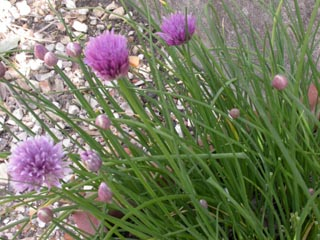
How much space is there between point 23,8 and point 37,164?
161 centimetres

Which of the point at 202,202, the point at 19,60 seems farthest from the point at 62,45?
the point at 202,202

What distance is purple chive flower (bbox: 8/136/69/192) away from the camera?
68 centimetres

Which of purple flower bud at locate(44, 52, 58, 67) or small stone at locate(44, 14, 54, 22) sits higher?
small stone at locate(44, 14, 54, 22)

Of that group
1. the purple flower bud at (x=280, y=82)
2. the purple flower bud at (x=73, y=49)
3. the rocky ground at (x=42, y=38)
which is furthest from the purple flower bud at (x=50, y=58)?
the rocky ground at (x=42, y=38)

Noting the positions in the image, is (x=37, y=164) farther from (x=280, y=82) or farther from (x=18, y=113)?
(x=18, y=113)

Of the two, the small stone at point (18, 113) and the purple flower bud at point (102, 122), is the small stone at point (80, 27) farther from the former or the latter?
the purple flower bud at point (102, 122)

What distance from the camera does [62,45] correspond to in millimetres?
2021

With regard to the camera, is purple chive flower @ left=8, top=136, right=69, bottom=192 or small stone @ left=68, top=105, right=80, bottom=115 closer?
purple chive flower @ left=8, top=136, right=69, bottom=192

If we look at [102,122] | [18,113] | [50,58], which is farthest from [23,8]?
[102,122]

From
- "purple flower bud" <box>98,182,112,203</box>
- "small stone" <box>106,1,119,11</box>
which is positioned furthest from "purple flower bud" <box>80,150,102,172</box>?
"small stone" <box>106,1,119,11</box>

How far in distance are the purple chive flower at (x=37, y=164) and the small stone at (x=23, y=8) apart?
1538 millimetres

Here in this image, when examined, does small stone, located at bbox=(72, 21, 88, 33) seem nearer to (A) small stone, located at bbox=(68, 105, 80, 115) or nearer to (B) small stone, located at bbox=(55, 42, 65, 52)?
(B) small stone, located at bbox=(55, 42, 65, 52)

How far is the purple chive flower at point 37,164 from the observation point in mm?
676

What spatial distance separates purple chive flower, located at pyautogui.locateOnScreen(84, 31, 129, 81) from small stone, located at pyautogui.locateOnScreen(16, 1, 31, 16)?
5.07ft
